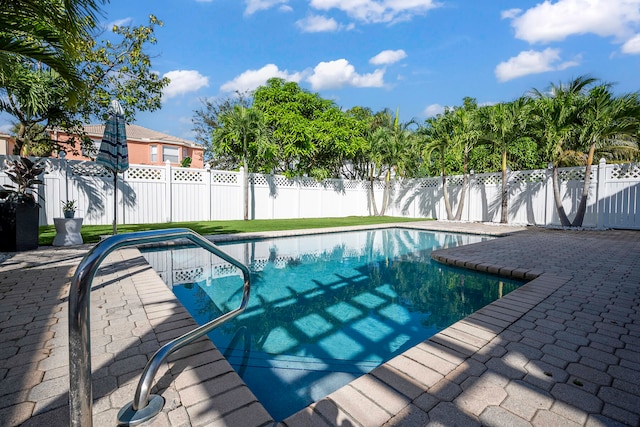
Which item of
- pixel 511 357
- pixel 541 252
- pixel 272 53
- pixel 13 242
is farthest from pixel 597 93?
pixel 272 53

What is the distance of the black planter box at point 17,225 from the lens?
5625 mm

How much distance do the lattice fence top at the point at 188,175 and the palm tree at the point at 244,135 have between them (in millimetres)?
1795

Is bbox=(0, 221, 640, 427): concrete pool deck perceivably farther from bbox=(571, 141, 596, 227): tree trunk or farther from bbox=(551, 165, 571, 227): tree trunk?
bbox=(551, 165, 571, 227): tree trunk

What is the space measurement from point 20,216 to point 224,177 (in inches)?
322

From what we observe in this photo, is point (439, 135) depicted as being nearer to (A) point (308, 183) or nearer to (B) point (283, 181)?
(A) point (308, 183)

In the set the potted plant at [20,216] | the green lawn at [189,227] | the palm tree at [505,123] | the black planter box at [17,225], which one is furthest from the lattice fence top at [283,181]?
the black planter box at [17,225]

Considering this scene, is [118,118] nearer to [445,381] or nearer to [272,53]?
[445,381]

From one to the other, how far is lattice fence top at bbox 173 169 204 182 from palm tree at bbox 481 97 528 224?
40.3 feet

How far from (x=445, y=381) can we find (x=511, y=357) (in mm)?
670

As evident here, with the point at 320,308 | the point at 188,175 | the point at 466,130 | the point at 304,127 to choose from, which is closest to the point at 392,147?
the point at 466,130

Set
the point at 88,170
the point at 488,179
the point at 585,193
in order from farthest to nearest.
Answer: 1. the point at 488,179
2. the point at 585,193
3. the point at 88,170

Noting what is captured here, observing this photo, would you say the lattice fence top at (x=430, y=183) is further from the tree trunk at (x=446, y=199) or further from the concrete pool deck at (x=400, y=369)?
the concrete pool deck at (x=400, y=369)

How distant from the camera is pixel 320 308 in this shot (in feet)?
12.9

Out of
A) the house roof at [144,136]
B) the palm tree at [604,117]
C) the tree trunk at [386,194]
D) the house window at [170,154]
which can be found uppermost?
the house roof at [144,136]
